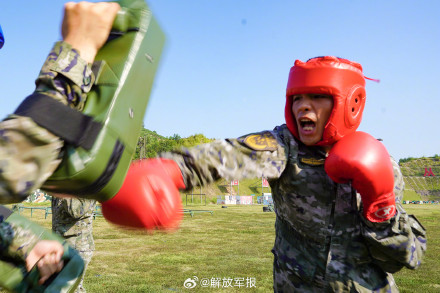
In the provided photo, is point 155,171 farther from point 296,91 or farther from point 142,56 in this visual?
point 296,91

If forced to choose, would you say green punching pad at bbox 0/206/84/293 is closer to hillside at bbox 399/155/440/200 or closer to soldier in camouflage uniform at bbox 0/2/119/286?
soldier in camouflage uniform at bbox 0/2/119/286

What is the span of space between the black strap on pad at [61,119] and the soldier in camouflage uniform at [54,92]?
0.02m

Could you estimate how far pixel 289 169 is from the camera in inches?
103

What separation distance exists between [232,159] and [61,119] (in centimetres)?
119

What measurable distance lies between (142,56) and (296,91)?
4.78 feet

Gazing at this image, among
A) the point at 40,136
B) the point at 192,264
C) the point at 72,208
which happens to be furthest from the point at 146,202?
the point at 192,264

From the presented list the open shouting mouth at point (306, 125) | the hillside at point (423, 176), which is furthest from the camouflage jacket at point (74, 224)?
the hillside at point (423, 176)

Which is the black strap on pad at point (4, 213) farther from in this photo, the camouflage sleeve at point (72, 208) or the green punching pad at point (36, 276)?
the camouflage sleeve at point (72, 208)

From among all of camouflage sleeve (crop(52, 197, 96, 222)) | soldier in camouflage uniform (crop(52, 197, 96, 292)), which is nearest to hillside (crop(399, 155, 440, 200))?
soldier in camouflage uniform (crop(52, 197, 96, 292))

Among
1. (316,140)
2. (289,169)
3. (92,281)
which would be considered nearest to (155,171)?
(289,169)

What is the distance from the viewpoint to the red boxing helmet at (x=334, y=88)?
2.58m

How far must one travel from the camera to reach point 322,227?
8.41 feet

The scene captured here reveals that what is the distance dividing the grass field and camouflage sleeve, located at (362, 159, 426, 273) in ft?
11.5

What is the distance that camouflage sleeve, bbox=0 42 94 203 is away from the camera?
1.17 meters
